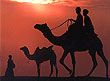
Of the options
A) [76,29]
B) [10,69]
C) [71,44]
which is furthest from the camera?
[10,69]

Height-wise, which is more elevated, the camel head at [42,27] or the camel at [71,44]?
the camel head at [42,27]

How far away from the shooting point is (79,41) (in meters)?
19.8

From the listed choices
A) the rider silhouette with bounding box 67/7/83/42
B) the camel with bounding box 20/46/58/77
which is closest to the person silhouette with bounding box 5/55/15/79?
Answer: the camel with bounding box 20/46/58/77

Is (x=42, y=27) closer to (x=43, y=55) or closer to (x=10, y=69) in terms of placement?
(x=43, y=55)

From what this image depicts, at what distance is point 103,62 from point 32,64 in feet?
10.7

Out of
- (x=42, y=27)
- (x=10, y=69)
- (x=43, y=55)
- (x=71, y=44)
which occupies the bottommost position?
(x=10, y=69)

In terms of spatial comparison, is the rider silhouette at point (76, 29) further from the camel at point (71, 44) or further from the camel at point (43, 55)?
the camel at point (43, 55)

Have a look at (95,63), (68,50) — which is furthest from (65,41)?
(95,63)

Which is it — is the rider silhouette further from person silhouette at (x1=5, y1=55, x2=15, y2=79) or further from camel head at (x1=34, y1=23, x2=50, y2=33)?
person silhouette at (x1=5, y1=55, x2=15, y2=79)

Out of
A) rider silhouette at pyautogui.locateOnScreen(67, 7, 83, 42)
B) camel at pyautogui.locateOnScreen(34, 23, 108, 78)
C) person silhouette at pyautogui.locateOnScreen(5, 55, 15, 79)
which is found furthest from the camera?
person silhouette at pyautogui.locateOnScreen(5, 55, 15, 79)

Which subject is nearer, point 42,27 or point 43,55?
point 42,27

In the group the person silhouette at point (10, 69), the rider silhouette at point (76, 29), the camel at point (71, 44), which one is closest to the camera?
the rider silhouette at point (76, 29)

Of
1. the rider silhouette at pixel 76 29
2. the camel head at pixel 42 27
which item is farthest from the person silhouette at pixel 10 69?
the rider silhouette at pixel 76 29

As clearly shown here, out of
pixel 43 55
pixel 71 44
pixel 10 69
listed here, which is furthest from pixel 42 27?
pixel 10 69
